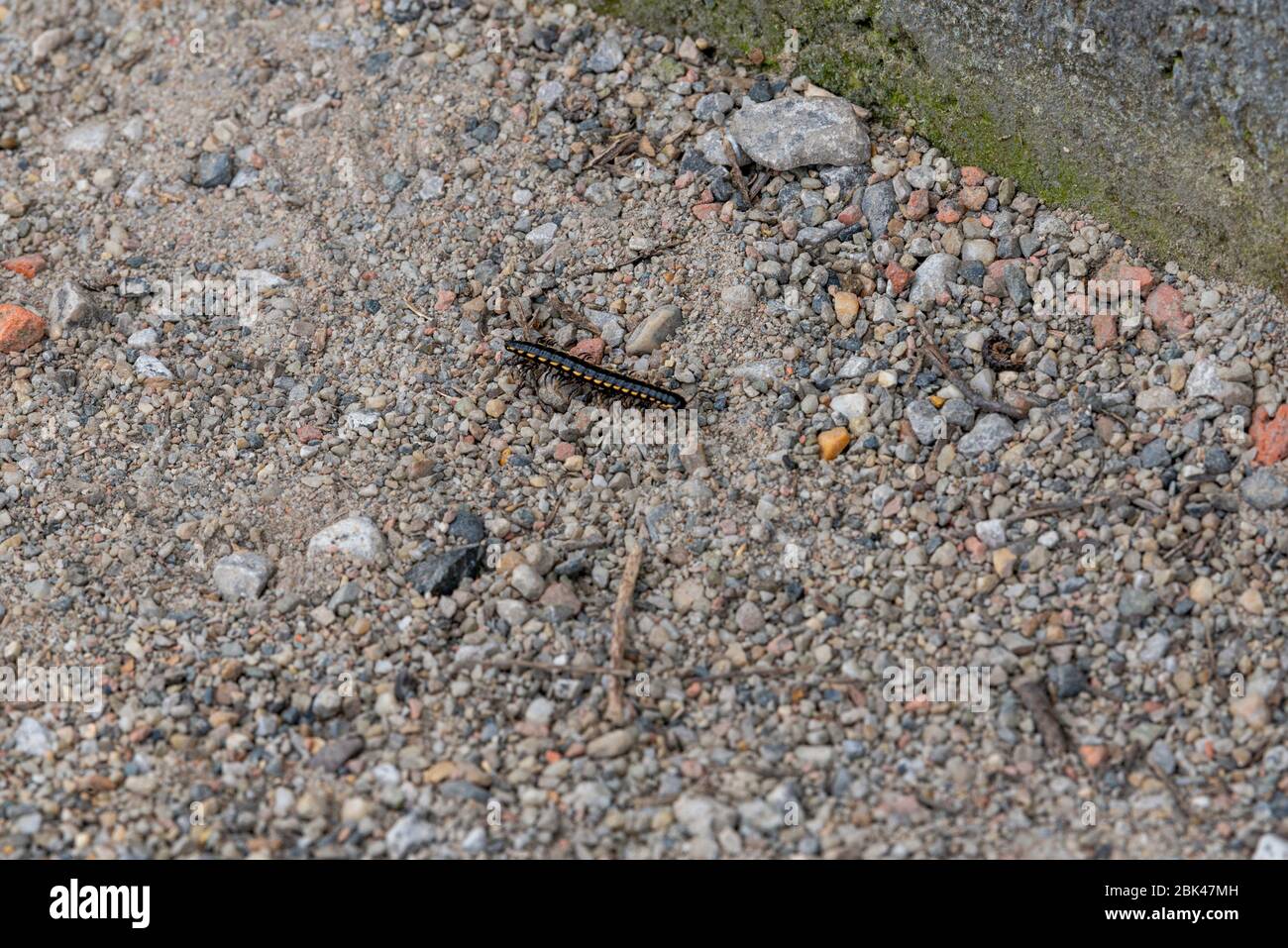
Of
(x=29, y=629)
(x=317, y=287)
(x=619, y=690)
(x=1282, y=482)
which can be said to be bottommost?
(x=29, y=629)

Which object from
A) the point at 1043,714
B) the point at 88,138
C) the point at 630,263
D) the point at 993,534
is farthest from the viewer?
the point at 88,138

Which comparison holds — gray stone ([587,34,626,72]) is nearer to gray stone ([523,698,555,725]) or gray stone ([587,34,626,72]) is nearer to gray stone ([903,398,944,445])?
gray stone ([903,398,944,445])

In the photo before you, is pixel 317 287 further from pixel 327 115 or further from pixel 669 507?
pixel 669 507

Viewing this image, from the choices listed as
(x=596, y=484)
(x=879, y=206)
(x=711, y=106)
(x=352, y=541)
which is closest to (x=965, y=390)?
(x=879, y=206)

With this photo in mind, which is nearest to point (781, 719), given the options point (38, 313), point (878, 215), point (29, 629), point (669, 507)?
point (669, 507)

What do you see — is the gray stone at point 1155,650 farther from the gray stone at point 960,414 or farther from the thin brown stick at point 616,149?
the thin brown stick at point 616,149

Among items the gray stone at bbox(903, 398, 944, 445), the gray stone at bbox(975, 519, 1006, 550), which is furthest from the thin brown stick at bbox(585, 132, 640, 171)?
the gray stone at bbox(975, 519, 1006, 550)

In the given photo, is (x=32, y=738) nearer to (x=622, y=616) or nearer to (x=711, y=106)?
(x=622, y=616)
